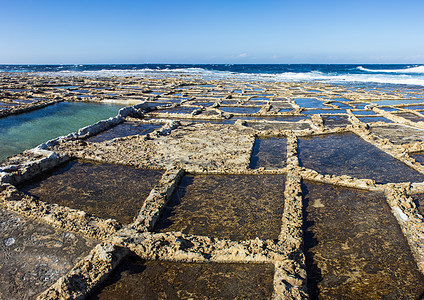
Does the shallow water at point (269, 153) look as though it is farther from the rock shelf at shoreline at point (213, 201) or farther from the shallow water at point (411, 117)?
the shallow water at point (411, 117)

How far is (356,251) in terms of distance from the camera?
3553 millimetres

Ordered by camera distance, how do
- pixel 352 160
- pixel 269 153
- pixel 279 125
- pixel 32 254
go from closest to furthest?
pixel 32 254
pixel 352 160
pixel 269 153
pixel 279 125

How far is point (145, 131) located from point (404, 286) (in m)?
8.58

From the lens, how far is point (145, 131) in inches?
393

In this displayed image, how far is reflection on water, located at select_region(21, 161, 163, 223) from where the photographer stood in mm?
4570

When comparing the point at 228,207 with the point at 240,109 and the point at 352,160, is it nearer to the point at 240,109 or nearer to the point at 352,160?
the point at 352,160

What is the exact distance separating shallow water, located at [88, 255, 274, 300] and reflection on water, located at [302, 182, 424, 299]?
1.99ft

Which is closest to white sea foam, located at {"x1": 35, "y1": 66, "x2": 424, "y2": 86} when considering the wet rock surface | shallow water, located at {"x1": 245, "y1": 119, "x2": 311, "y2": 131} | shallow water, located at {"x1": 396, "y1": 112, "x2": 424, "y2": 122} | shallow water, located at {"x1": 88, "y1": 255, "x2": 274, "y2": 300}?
shallow water, located at {"x1": 396, "y1": 112, "x2": 424, "y2": 122}

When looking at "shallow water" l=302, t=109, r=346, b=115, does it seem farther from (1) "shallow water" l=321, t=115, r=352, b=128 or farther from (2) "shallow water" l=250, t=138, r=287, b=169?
(2) "shallow water" l=250, t=138, r=287, b=169

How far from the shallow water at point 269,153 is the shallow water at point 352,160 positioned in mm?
481

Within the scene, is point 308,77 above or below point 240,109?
above

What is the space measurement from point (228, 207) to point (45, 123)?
9642 millimetres

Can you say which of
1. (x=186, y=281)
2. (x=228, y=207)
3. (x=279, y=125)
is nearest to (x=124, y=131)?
(x=279, y=125)

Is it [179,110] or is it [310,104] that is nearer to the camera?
[179,110]
